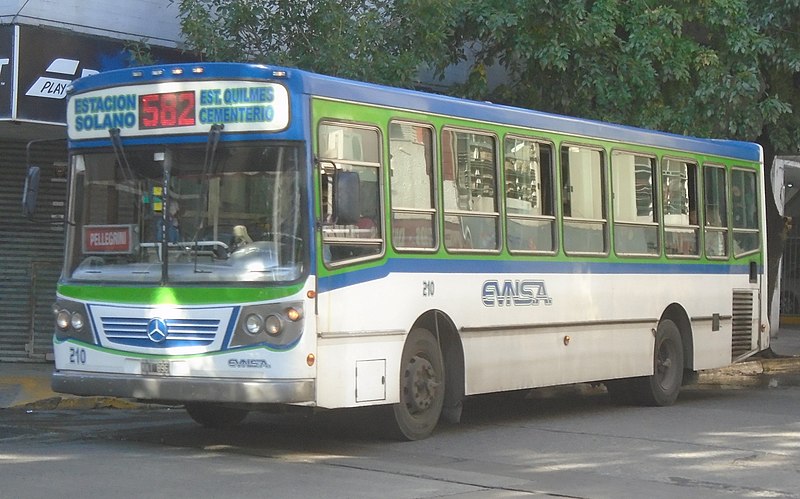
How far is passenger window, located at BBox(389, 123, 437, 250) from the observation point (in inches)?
437

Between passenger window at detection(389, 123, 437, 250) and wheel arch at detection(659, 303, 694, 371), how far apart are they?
4775mm

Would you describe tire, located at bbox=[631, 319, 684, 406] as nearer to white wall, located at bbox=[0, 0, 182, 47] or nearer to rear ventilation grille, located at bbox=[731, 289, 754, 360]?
rear ventilation grille, located at bbox=[731, 289, 754, 360]

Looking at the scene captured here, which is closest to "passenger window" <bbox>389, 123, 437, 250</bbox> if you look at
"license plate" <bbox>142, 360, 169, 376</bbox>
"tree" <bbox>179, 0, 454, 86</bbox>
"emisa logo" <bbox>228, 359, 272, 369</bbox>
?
"emisa logo" <bbox>228, 359, 272, 369</bbox>

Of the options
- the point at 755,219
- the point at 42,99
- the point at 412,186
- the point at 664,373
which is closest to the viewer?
the point at 412,186

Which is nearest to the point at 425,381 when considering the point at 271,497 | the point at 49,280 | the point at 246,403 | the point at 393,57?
the point at 246,403

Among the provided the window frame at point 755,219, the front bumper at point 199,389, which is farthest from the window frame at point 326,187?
the window frame at point 755,219

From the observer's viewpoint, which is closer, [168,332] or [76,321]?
[168,332]

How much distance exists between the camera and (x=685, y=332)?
1541 centimetres

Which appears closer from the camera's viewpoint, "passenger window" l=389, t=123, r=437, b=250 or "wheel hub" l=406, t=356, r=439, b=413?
"passenger window" l=389, t=123, r=437, b=250

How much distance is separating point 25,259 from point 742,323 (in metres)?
8.94

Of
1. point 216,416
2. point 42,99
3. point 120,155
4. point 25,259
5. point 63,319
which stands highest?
point 42,99

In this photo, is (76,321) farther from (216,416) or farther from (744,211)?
(744,211)

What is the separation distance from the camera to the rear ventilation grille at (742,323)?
16234 millimetres

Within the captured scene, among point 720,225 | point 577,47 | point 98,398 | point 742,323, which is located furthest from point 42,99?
point 742,323
